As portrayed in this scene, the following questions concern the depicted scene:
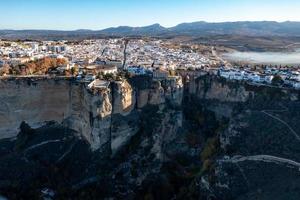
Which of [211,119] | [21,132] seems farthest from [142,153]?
[21,132]

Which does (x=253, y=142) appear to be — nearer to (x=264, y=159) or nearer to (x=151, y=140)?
(x=264, y=159)

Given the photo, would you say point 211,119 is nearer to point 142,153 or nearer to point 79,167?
point 142,153

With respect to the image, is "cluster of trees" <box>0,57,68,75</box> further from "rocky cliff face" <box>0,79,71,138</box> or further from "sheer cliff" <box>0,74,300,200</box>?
"sheer cliff" <box>0,74,300,200</box>

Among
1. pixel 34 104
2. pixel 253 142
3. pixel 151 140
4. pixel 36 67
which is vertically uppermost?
pixel 36 67

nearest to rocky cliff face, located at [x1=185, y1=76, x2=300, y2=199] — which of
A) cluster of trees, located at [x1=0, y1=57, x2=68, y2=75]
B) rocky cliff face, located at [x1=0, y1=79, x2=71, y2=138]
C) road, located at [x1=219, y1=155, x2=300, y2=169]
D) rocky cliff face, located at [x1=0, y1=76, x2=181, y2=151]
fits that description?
road, located at [x1=219, y1=155, x2=300, y2=169]

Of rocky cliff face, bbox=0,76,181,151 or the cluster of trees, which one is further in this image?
the cluster of trees

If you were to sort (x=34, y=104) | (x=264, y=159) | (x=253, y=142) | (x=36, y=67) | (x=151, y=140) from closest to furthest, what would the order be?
(x=264, y=159) → (x=253, y=142) → (x=151, y=140) → (x=34, y=104) → (x=36, y=67)

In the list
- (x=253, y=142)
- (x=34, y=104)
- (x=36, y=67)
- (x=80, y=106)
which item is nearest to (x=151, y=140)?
(x=80, y=106)

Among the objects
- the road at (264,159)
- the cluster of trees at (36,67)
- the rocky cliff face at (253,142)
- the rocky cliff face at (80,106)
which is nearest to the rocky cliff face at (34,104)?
the rocky cliff face at (80,106)
